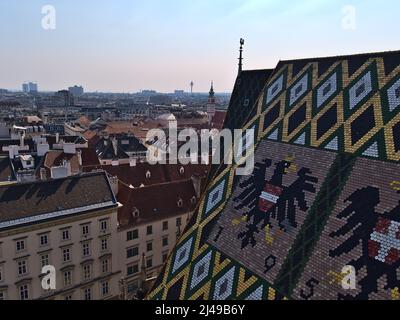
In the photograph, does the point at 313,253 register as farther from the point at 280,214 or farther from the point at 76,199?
the point at 76,199

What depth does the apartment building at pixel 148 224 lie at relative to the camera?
2583 cm

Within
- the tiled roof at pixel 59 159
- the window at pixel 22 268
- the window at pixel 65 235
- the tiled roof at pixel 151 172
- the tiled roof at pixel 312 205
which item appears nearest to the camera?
the tiled roof at pixel 312 205

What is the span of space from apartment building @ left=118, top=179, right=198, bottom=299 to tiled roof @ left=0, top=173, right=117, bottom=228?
2222 mm

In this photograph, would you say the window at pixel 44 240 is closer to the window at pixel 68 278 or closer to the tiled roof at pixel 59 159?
the window at pixel 68 278

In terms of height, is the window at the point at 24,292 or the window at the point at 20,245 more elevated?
the window at the point at 20,245

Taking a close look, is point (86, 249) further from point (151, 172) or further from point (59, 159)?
point (59, 159)

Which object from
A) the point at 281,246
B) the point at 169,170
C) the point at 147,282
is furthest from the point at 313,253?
the point at 169,170

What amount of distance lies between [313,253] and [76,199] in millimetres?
17432

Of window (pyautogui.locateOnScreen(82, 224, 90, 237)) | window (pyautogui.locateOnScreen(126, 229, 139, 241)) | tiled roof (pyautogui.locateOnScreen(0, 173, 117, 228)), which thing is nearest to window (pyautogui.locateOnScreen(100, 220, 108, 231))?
window (pyautogui.locateOnScreen(82, 224, 90, 237))

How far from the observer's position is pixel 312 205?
10719 mm

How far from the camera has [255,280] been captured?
33.7 ft

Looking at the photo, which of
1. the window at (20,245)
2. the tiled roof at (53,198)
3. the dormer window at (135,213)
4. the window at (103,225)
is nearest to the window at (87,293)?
the window at (103,225)

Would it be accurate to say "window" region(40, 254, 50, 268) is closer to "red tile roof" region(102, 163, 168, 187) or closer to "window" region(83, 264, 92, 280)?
"window" region(83, 264, 92, 280)

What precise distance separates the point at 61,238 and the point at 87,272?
292cm
